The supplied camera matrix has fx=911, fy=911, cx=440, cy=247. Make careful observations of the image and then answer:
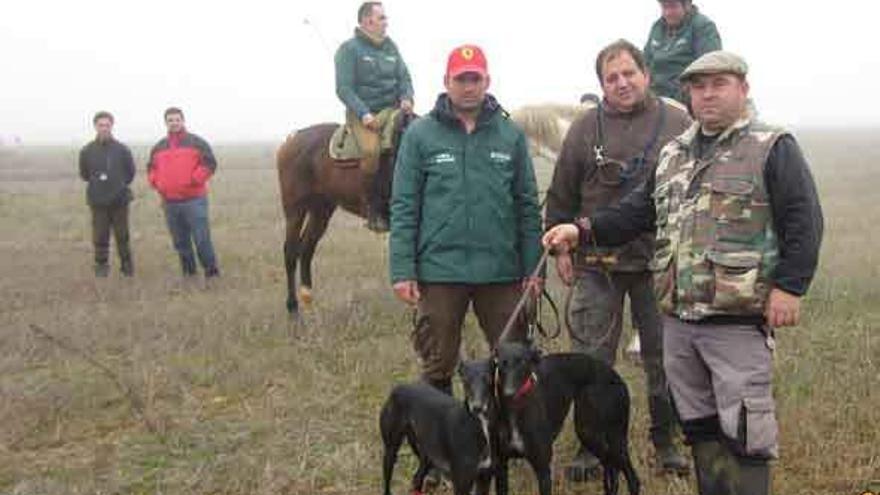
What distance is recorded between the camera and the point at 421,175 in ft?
15.2

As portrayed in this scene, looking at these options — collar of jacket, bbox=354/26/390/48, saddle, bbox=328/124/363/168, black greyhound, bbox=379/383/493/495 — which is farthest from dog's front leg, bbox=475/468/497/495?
collar of jacket, bbox=354/26/390/48

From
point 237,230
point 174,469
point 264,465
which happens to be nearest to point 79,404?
point 174,469

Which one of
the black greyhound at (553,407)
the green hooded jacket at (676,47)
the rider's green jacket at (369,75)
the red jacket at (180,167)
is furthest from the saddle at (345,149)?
the black greyhound at (553,407)

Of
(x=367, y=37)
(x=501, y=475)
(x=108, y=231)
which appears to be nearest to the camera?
(x=501, y=475)

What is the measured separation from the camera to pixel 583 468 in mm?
4887

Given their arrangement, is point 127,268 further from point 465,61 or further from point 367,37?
point 465,61

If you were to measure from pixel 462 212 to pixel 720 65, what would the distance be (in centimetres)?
154

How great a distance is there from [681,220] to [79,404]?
4670 mm

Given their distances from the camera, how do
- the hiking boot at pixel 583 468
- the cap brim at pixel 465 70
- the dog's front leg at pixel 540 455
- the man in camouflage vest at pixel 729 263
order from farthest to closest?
the hiking boot at pixel 583 468
the cap brim at pixel 465 70
the dog's front leg at pixel 540 455
the man in camouflage vest at pixel 729 263

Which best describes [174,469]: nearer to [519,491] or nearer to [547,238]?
[519,491]

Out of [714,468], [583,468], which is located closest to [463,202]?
[583,468]

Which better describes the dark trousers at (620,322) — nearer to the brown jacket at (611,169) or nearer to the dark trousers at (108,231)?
Result: the brown jacket at (611,169)

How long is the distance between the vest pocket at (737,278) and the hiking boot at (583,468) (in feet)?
5.79

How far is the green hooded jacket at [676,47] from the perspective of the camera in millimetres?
6719
